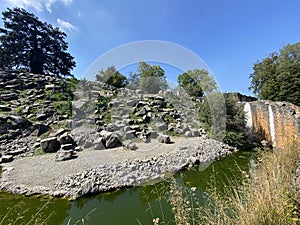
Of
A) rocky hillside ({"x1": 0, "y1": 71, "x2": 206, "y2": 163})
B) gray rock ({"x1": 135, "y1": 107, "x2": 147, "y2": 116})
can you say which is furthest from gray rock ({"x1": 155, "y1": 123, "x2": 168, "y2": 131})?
gray rock ({"x1": 135, "y1": 107, "x2": 147, "y2": 116})

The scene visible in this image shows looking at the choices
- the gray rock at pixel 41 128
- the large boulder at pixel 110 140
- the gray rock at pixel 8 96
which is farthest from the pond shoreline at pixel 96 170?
the gray rock at pixel 8 96

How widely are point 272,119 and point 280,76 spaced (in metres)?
5.56

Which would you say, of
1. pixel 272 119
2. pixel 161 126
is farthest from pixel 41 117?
pixel 272 119

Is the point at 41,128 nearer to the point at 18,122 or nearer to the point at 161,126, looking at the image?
the point at 18,122

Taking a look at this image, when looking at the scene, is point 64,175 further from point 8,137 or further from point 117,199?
point 8,137

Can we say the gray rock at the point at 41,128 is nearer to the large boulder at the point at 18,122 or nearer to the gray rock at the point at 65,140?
the large boulder at the point at 18,122

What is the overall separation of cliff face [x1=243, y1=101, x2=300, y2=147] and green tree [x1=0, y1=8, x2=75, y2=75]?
19330 millimetres

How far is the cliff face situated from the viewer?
5.65 m

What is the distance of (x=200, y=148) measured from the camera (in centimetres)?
630

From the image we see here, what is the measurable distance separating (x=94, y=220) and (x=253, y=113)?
25.5ft

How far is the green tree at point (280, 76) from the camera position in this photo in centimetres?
959

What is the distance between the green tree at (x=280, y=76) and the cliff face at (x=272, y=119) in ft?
12.6

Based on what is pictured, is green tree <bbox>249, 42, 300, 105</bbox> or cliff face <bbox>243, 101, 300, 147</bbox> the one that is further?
green tree <bbox>249, 42, 300, 105</bbox>

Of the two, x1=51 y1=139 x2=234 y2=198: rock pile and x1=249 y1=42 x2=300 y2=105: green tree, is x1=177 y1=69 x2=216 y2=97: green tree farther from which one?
x1=51 y1=139 x2=234 y2=198: rock pile
